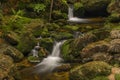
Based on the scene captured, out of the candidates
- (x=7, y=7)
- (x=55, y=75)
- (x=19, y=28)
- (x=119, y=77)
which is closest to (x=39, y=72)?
(x=55, y=75)

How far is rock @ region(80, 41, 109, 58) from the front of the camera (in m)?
20.5

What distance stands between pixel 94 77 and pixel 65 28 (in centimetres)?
1250

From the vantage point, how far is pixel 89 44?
70.4ft

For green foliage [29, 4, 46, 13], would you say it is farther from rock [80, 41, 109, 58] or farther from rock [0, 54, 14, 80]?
rock [0, 54, 14, 80]

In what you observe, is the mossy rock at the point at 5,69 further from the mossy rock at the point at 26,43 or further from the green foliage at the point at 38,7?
the green foliage at the point at 38,7

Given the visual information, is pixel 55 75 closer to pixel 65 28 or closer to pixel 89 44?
pixel 89 44

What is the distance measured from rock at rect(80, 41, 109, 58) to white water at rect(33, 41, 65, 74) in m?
1.93

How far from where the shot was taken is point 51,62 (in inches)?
860

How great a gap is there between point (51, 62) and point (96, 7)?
13.8 m

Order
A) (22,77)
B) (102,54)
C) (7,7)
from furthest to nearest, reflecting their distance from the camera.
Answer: (7,7), (102,54), (22,77)

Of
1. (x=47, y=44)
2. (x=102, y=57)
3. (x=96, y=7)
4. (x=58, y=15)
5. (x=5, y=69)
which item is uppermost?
(x=96, y=7)

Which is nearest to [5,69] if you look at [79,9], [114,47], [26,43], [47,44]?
[26,43]

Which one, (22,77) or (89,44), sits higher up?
(89,44)

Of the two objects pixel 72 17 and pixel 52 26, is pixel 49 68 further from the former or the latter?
pixel 72 17
